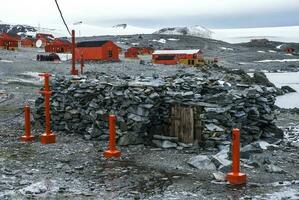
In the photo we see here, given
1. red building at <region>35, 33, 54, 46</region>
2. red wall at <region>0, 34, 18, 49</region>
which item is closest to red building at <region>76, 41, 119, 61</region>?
red wall at <region>0, 34, 18, 49</region>

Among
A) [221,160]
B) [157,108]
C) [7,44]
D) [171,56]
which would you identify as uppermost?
[7,44]

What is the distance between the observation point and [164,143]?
11430 millimetres

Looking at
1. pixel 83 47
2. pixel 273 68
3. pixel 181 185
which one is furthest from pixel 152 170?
pixel 273 68

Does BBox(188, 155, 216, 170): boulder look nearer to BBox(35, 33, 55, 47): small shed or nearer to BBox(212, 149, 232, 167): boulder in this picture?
BBox(212, 149, 232, 167): boulder

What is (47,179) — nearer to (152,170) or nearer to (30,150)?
(152,170)

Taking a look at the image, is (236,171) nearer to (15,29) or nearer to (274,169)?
(274,169)

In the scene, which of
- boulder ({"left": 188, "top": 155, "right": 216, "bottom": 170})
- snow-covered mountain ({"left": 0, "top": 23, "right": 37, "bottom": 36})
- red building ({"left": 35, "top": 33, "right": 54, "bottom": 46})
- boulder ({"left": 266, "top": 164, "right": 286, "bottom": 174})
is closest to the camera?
boulder ({"left": 266, "top": 164, "right": 286, "bottom": 174})

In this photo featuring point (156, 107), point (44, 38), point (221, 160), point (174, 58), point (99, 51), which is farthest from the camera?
point (44, 38)

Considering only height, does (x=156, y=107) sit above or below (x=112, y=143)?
above

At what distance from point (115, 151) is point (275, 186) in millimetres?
3578

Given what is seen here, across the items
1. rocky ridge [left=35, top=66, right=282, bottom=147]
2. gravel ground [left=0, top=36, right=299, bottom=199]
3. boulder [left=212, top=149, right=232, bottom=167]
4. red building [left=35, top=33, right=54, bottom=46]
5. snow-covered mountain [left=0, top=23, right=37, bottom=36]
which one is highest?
snow-covered mountain [left=0, top=23, right=37, bottom=36]

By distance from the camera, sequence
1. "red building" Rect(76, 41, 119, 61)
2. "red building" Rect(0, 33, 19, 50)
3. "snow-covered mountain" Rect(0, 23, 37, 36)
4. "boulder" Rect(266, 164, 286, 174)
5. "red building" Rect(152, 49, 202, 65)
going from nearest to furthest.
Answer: "boulder" Rect(266, 164, 286, 174) → "red building" Rect(76, 41, 119, 61) → "red building" Rect(152, 49, 202, 65) → "red building" Rect(0, 33, 19, 50) → "snow-covered mountain" Rect(0, 23, 37, 36)

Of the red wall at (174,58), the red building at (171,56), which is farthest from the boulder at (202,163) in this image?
the red building at (171,56)

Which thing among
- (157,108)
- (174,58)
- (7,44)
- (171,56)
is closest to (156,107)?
(157,108)
